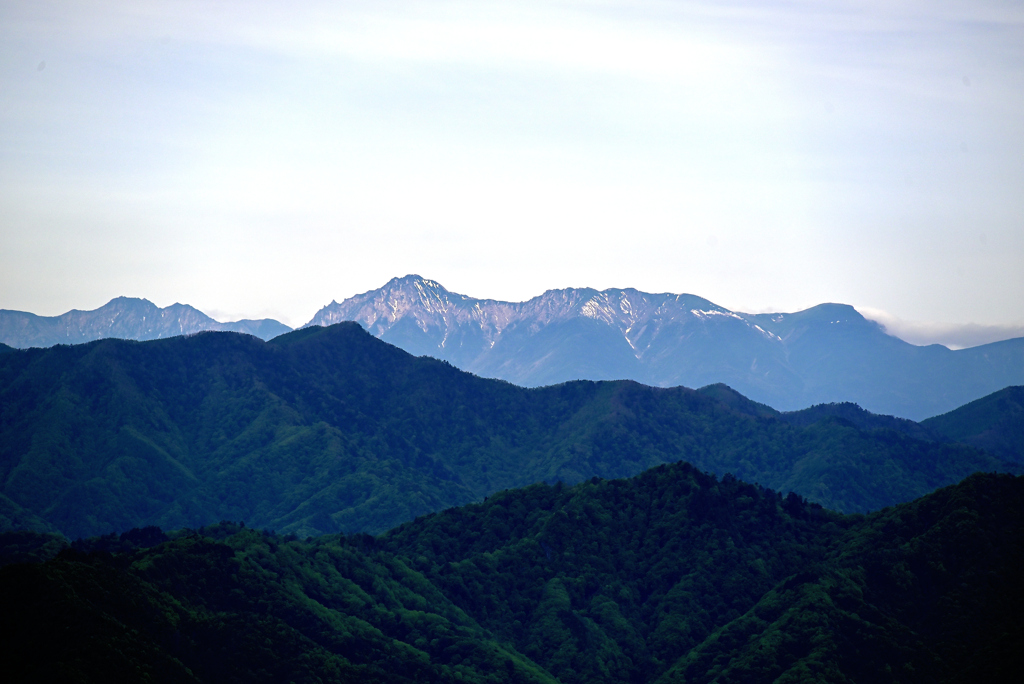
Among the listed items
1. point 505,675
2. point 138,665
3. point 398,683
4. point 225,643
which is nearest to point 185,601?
point 225,643

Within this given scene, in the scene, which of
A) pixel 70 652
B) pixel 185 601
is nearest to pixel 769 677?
pixel 185 601

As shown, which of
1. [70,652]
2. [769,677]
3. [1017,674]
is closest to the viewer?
[70,652]

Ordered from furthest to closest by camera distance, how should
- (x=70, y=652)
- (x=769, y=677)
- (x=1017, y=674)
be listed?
(x=769, y=677) → (x=1017, y=674) → (x=70, y=652)

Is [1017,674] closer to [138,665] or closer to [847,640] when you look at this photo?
[847,640]

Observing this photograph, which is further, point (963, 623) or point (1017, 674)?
point (963, 623)

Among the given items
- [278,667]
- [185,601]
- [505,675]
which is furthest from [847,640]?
[185,601]

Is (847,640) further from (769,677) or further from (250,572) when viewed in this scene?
(250,572)

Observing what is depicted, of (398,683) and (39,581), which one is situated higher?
(39,581)

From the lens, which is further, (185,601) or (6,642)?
(185,601)

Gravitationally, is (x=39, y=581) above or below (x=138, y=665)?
above
